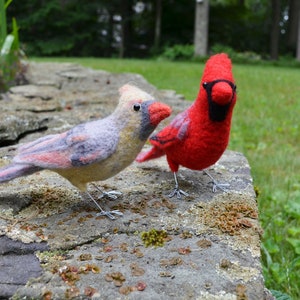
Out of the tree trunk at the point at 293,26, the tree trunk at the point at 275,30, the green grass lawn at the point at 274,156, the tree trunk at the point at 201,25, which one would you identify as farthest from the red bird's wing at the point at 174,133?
the tree trunk at the point at 293,26

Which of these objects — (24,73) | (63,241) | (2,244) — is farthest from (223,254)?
(24,73)

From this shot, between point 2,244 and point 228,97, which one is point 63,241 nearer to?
point 2,244

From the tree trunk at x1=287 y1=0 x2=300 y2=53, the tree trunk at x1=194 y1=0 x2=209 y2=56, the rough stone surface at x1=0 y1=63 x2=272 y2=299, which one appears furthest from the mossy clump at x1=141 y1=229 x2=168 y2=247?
the tree trunk at x1=287 y1=0 x2=300 y2=53

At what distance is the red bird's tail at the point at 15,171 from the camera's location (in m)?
1.34

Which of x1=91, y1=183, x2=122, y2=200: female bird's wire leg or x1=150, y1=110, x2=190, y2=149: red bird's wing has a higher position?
x1=150, y1=110, x2=190, y2=149: red bird's wing

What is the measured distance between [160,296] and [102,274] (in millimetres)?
156

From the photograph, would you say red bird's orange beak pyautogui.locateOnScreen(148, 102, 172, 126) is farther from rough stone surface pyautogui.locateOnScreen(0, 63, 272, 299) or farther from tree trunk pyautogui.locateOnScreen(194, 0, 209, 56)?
tree trunk pyautogui.locateOnScreen(194, 0, 209, 56)

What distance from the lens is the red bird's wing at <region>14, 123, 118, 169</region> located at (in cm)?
129

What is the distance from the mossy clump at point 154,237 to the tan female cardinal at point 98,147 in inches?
5.7

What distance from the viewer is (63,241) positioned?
1227 millimetres

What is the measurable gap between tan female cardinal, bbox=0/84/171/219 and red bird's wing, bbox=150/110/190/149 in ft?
0.71

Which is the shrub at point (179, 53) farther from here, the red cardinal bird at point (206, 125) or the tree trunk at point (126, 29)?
the red cardinal bird at point (206, 125)

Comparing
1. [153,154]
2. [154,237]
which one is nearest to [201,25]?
[153,154]

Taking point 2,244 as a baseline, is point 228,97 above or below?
above
